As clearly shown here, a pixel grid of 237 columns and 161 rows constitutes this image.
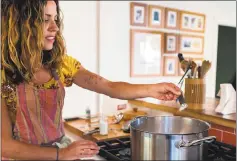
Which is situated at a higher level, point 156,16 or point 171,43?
point 156,16

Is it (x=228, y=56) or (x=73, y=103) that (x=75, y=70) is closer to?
(x=73, y=103)

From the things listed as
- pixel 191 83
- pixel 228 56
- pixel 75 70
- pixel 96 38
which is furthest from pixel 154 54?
pixel 75 70

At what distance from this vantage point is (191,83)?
1.24 m

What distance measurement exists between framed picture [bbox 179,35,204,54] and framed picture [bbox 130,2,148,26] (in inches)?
24.5

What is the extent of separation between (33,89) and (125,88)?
1.14 ft

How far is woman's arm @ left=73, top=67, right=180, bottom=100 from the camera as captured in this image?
0.91 metres

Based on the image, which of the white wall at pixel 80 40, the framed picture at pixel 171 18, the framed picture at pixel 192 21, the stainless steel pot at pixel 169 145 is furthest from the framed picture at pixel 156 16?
the stainless steel pot at pixel 169 145

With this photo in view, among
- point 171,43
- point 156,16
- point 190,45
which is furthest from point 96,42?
point 190,45

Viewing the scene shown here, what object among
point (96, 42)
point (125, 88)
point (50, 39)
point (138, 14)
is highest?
point (138, 14)

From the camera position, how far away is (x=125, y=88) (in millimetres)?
1020

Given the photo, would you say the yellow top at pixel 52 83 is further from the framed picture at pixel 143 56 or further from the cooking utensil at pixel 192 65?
the framed picture at pixel 143 56

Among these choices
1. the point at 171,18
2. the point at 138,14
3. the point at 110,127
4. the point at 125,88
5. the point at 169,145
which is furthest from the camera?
the point at 171,18

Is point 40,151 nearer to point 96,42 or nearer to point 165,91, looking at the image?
point 165,91

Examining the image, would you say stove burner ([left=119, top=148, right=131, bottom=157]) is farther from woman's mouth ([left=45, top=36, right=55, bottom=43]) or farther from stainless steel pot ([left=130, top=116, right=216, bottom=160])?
woman's mouth ([left=45, top=36, right=55, bottom=43])
